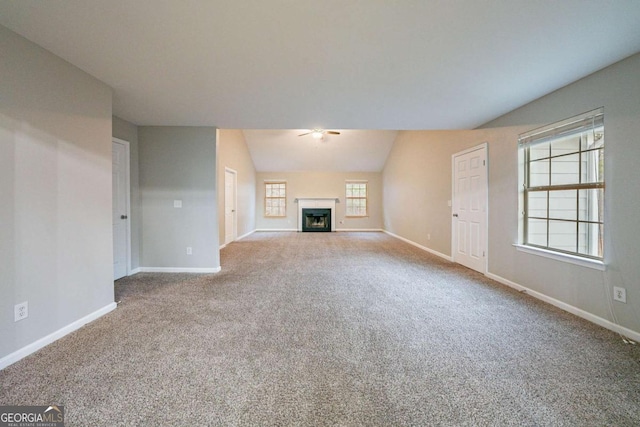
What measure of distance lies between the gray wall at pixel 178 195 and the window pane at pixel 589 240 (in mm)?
4644

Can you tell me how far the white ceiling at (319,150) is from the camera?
8.02m

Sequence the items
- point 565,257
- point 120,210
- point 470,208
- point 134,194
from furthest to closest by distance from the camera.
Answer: point 470,208, point 134,194, point 120,210, point 565,257

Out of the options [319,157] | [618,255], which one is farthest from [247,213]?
[618,255]

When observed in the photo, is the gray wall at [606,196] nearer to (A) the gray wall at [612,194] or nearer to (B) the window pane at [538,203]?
(A) the gray wall at [612,194]

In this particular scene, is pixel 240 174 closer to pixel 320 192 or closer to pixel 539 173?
pixel 320 192

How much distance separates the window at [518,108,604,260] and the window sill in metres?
0.10

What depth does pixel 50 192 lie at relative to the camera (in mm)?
2119

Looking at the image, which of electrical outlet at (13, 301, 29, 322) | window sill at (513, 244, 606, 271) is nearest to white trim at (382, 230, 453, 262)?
window sill at (513, 244, 606, 271)

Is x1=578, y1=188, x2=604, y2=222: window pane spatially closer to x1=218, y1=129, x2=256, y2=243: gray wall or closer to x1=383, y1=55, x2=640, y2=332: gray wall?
x1=383, y1=55, x2=640, y2=332: gray wall

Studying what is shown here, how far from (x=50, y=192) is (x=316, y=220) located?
8111 mm

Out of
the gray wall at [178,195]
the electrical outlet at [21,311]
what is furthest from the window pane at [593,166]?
the electrical outlet at [21,311]

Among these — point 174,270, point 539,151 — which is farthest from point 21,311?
point 539,151

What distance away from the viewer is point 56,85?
7.09 feet

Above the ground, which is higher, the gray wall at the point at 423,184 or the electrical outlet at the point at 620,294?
the gray wall at the point at 423,184
